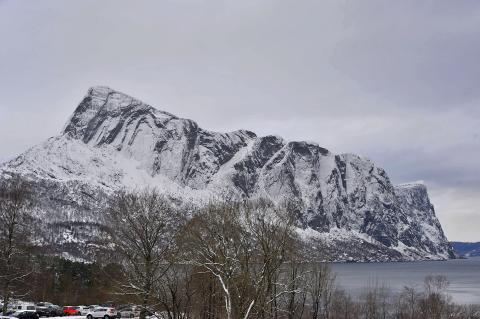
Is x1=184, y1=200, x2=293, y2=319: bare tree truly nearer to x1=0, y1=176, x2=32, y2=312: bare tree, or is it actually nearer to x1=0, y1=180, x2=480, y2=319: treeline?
x1=0, y1=180, x2=480, y2=319: treeline

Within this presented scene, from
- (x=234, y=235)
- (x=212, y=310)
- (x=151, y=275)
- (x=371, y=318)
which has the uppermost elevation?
(x=234, y=235)

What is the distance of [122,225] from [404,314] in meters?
72.2

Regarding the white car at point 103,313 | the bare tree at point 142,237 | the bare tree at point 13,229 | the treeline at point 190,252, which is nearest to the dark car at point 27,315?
the treeline at point 190,252

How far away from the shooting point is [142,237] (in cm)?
4953

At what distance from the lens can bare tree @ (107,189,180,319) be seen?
1917 inches

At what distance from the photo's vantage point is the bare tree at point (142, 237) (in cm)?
4869

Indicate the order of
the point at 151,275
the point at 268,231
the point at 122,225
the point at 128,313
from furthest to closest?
the point at 128,313, the point at 122,225, the point at 151,275, the point at 268,231

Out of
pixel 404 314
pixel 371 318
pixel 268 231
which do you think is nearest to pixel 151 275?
pixel 268 231

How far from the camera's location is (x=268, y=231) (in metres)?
41.0

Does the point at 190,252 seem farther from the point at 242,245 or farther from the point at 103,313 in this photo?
the point at 103,313

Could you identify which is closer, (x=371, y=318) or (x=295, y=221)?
(x=295, y=221)

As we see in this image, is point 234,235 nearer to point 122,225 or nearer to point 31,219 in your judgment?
point 122,225

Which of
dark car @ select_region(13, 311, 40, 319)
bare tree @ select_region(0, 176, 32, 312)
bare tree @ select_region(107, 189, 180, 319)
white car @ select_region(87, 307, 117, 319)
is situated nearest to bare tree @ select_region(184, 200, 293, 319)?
bare tree @ select_region(107, 189, 180, 319)

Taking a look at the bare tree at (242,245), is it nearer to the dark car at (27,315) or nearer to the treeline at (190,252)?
the treeline at (190,252)
